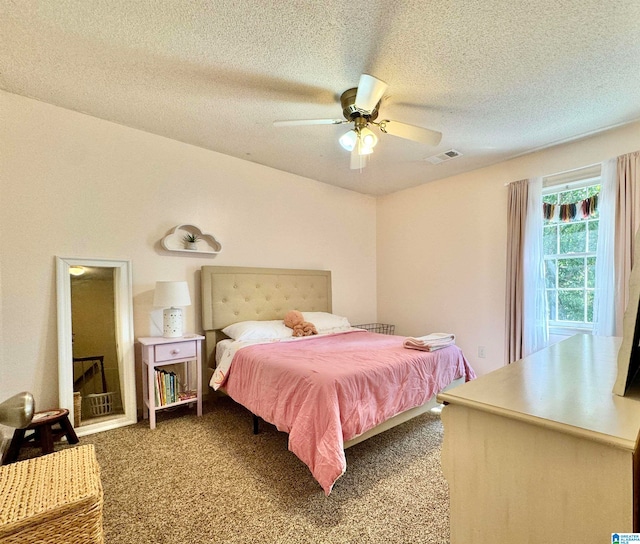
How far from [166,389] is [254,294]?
48.8 inches

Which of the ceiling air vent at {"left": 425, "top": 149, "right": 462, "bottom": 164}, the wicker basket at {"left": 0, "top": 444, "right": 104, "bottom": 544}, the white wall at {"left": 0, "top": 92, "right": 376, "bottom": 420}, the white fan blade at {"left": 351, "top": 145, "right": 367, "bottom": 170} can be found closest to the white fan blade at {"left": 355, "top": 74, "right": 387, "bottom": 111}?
the white fan blade at {"left": 351, "top": 145, "right": 367, "bottom": 170}

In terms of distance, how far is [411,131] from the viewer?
215cm

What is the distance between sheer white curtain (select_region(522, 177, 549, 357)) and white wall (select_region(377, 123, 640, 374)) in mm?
274

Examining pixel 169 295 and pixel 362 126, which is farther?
pixel 169 295

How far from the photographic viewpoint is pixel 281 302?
363 cm

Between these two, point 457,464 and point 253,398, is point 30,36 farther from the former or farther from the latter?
point 457,464

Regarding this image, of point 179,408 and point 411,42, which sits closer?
point 411,42

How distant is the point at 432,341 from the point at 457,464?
5.65 ft

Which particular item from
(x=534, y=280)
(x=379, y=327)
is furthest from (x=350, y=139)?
(x=379, y=327)

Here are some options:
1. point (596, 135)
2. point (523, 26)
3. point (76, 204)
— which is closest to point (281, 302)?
point (76, 204)

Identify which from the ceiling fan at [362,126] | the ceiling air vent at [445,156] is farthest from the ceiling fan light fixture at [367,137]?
the ceiling air vent at [445,156]

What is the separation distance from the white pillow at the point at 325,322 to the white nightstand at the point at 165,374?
122 cm

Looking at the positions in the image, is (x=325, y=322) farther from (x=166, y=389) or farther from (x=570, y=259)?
(x=570, y=259)

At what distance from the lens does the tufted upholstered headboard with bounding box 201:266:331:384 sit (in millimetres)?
3094
